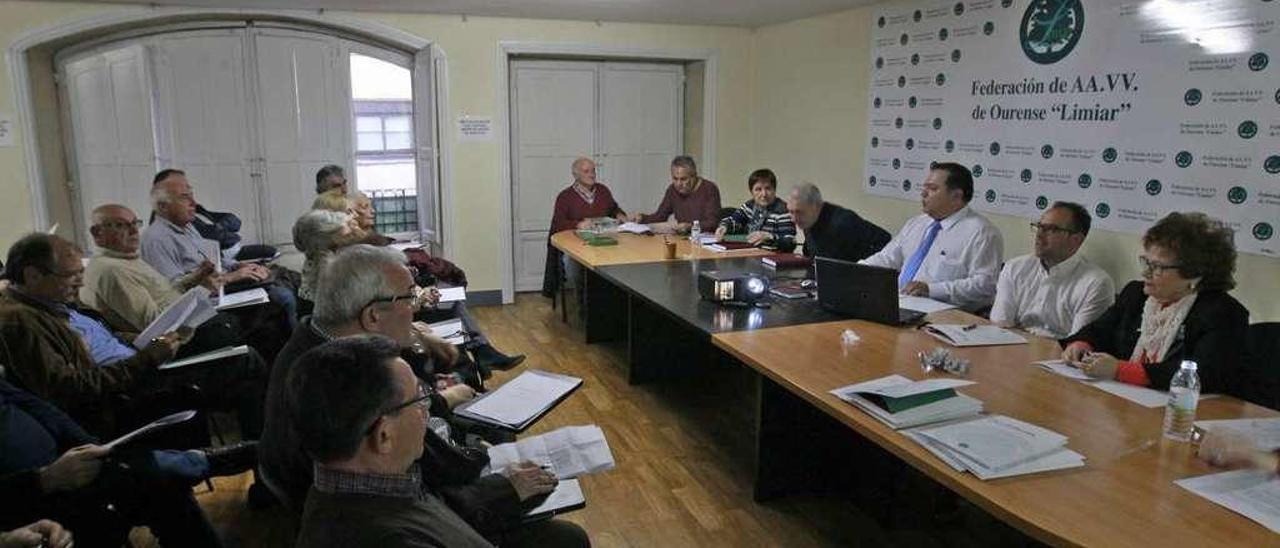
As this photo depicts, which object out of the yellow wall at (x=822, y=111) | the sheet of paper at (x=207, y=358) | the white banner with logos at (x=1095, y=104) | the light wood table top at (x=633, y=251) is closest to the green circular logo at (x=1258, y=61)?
the white banner with logos at (x=1095, y=104)

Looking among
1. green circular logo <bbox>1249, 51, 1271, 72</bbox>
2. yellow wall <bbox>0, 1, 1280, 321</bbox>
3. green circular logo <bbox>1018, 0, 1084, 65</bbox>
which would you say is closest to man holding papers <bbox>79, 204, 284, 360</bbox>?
yellow wall <bbox>0, 1, 1280, 321</bbox>

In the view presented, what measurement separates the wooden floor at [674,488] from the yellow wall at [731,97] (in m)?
1.95

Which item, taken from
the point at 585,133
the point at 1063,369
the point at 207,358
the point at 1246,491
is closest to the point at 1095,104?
the point at 1063,369

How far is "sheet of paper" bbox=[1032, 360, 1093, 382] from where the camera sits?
232 centimetres

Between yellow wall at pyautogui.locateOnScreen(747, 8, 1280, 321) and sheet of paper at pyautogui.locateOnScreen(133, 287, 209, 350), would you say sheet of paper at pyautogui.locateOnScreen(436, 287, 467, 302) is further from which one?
yellow wall at pyautogui.locateOnScreen(747, 8, 1280, 321)

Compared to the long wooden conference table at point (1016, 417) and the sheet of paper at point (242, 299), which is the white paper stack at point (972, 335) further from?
the sheet of paper at point (242, 299)

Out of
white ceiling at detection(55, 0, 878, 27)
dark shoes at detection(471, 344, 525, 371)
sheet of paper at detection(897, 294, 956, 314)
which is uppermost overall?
white ceiling at detection(55, 0, 878, 27)

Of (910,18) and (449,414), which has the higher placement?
(910,18)

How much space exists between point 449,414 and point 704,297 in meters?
1.58

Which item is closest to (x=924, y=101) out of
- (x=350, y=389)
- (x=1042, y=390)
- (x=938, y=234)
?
(x=938, y=234)

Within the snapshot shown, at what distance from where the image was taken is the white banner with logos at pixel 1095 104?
3109 millimetres

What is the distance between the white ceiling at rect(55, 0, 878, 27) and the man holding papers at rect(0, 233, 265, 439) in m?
3.07

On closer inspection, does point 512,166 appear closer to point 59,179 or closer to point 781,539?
point 59,179

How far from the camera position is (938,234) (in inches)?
150
